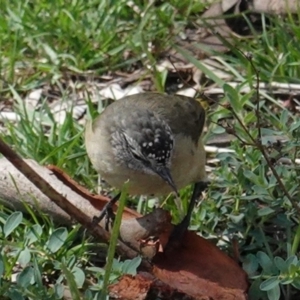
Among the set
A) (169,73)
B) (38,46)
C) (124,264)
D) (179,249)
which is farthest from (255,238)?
(38,46)

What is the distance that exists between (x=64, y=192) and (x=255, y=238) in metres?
1.09

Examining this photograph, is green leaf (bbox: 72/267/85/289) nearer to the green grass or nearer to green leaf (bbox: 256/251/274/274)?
the green grass

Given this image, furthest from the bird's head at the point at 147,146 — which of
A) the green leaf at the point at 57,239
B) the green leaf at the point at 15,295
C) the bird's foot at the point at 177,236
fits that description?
the green leaf at the point at 15,295

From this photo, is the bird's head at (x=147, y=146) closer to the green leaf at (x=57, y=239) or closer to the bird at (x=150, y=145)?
the bird at (x=150, y=145)

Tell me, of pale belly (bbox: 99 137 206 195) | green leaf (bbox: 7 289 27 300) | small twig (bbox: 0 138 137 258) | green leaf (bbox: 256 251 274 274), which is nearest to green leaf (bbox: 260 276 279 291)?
green leaf (bbox: 256 251 274 274)

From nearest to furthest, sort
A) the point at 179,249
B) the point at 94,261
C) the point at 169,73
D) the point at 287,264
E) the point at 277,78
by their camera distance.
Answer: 1. the point at 287,264
2. the point at 179,249
3. the point at 94,261
4. the point at 277,78
5. the point at 169,73

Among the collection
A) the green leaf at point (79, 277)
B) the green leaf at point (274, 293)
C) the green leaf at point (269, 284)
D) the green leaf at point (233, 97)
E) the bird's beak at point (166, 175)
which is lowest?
the green leaf at point (274, 293)

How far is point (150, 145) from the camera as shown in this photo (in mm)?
4586

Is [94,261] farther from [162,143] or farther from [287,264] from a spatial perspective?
[287,264]

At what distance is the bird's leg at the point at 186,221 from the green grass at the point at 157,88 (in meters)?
0.06

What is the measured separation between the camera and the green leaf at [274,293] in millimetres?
4047

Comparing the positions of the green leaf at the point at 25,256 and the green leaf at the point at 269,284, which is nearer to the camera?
the green leaf at the point at 269,284

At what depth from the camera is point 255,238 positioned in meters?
4.62

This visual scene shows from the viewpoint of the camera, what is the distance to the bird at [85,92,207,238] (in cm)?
458
